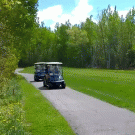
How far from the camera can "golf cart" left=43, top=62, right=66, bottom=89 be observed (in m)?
19.2

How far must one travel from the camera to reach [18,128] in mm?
6941

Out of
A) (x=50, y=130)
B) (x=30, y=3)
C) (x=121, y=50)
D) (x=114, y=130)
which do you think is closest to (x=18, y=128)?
(x=50, y=130)

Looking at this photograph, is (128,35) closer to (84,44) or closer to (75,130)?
(84,44)

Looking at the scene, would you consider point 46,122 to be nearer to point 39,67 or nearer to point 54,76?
point 54,76

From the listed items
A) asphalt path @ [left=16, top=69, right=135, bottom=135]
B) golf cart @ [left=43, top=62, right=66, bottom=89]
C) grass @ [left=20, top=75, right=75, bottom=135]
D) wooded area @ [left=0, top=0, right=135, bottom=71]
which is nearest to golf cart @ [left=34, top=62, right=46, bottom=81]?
golf cart @ [left=43, top=62, right=66, bottom=89]

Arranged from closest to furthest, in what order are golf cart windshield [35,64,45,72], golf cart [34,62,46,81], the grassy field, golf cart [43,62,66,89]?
the grassy field, golf cart [43,62,66,89], golf cart [34,62,46,81], golf cart windshield [35,64,45,72]

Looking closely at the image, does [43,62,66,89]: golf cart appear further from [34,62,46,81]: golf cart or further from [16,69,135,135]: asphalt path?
[16,69,135,135]: asphalt path

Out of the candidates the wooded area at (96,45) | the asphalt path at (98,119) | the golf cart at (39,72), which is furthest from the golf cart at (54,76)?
the wooded area at (96,45)

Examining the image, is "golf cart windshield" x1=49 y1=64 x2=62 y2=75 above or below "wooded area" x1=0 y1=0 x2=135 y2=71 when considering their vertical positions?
below

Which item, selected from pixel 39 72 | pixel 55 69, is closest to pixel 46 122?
pixel 55 69

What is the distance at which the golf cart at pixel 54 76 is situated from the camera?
1925 cm

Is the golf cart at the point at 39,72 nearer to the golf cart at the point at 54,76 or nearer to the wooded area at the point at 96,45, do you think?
the golf cart at the point at 54,76

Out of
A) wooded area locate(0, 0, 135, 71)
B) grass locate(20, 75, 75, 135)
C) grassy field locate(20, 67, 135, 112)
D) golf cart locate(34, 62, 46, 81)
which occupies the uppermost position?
wooded area locate(0, 0, 135, 71)

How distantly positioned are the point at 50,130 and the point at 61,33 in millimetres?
86002
